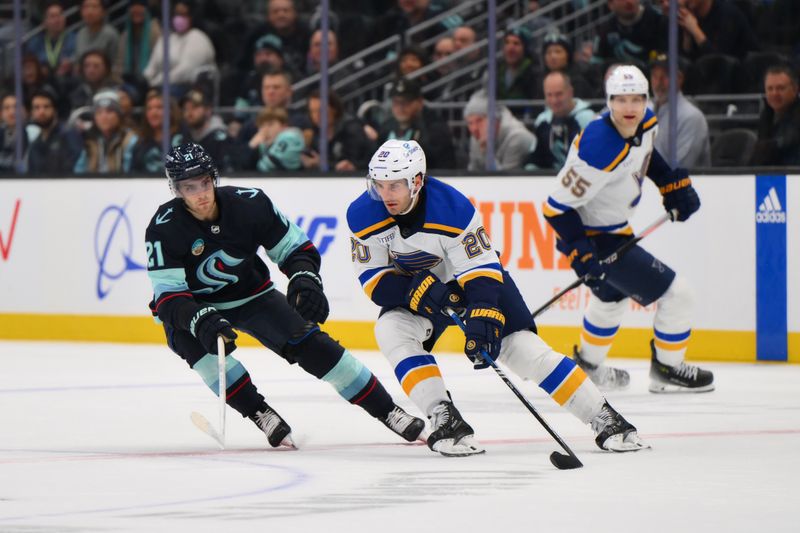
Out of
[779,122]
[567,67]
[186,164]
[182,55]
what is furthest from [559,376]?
[182,55]

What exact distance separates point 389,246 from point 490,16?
397 cm

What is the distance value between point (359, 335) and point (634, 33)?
93.6 inches

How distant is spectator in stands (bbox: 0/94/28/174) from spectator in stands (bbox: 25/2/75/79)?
0.37m

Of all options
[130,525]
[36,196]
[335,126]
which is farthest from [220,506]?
[36,196]

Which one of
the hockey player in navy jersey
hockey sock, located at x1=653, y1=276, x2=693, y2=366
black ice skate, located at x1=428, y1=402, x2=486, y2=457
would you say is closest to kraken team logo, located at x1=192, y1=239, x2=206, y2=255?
the hockey player in navy jersey

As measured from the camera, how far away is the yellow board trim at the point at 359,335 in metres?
8.28

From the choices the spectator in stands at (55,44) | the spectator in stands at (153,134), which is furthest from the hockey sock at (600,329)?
the spectator in stands at (55,44)

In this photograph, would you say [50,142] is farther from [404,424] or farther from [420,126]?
[404,424]

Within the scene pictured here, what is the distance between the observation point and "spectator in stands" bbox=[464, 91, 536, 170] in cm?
880

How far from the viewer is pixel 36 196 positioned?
32.4 feet

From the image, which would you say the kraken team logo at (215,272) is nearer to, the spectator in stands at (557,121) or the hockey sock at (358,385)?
the hockey sock at (358,385)

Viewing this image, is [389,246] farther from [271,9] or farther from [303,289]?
[271,9]

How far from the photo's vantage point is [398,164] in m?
4.91

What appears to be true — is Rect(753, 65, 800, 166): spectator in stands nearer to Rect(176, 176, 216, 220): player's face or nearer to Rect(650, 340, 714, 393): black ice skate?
Rect(650, 340, 714, 393): black ice skate
